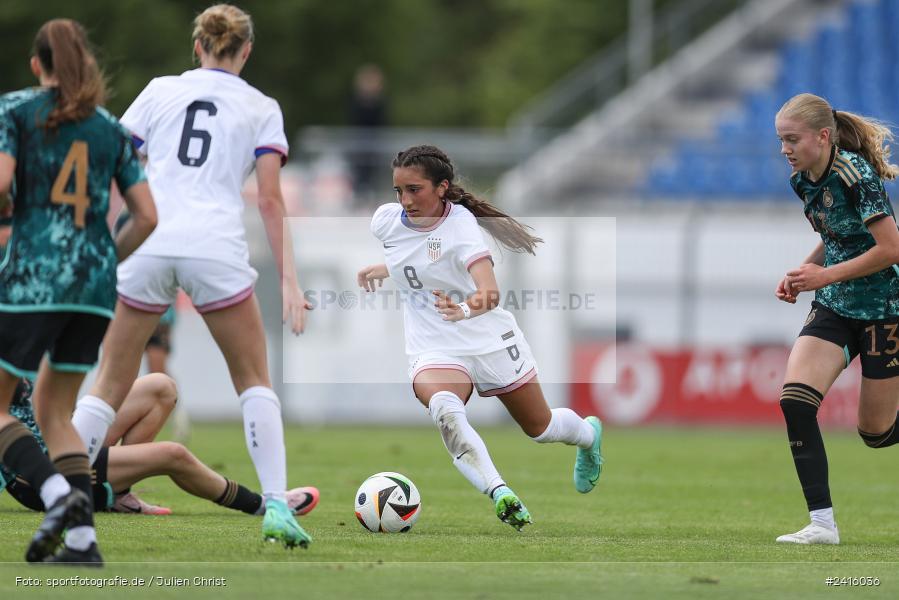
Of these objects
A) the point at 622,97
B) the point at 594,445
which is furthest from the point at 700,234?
the point at 594,445

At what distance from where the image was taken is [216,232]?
20.7 ft

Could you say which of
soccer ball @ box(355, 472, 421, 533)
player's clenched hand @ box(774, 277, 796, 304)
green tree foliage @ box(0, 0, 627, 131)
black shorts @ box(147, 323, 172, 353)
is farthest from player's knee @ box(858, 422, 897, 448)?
Answer: green tree foliage @ box(0, 0, 627, 131)

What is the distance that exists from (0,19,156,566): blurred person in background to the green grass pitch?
1.18 ft

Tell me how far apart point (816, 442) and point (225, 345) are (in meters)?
3.06

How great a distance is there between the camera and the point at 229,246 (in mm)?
6316

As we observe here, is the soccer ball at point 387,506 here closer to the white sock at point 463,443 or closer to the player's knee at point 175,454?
the white sock at point 463,443

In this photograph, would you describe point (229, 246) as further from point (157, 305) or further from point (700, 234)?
point (700, 234)

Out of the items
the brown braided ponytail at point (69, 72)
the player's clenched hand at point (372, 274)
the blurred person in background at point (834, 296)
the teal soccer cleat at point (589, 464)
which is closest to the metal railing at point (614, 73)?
the teal soccer cleat at point (589, 464)

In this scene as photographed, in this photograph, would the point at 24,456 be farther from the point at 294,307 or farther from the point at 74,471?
the point at 294,307

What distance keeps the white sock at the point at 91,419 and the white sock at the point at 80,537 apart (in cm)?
105

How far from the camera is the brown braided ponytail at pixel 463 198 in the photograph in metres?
7.76

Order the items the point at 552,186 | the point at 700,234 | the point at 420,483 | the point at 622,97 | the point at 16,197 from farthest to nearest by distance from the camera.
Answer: the point at 622,97
the point at 552,186
the point at 700,234
the point at 420,483
the point at 16,197

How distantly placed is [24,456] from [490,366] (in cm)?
293

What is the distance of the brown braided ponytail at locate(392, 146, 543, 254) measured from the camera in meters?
7.76
